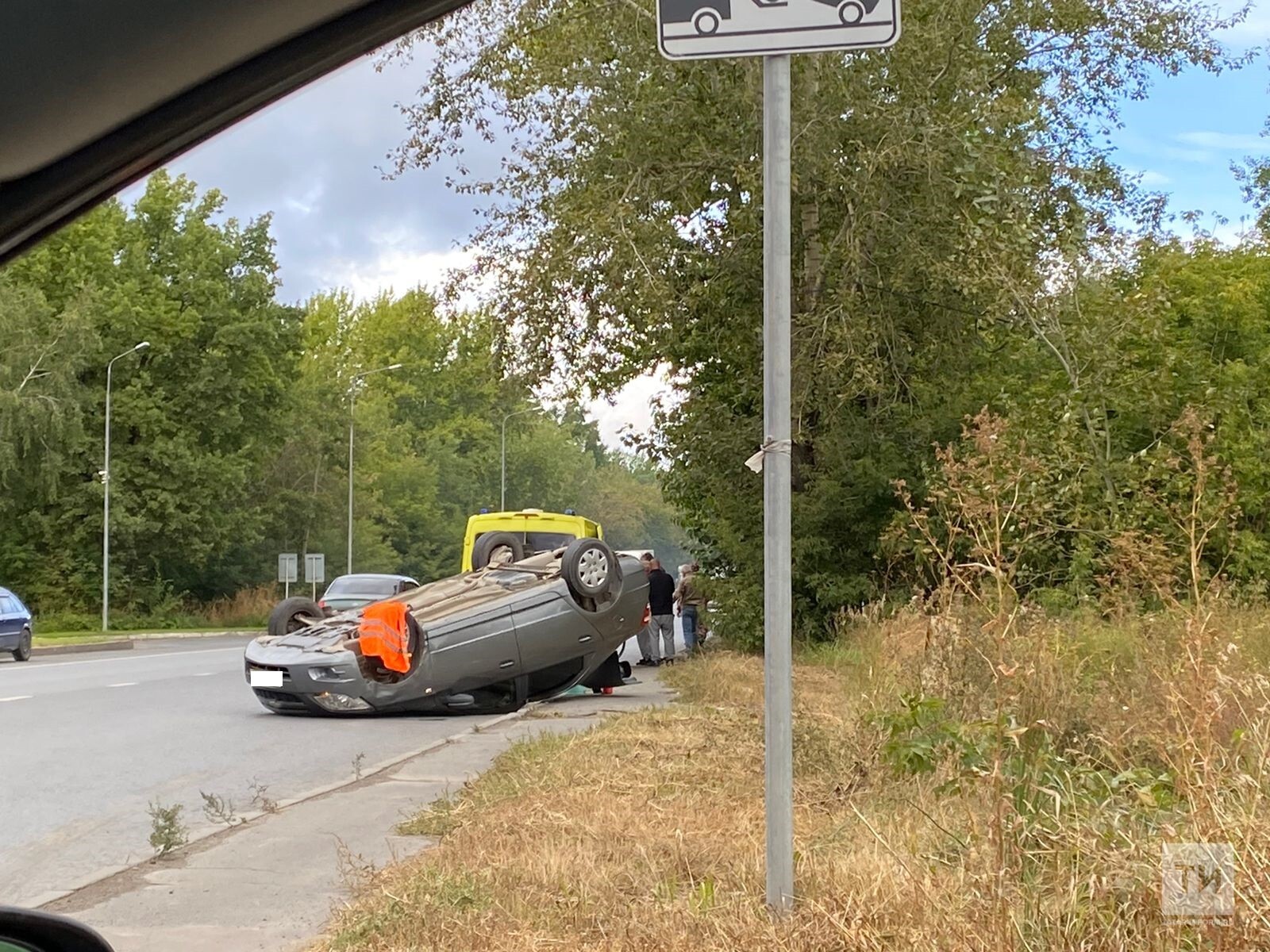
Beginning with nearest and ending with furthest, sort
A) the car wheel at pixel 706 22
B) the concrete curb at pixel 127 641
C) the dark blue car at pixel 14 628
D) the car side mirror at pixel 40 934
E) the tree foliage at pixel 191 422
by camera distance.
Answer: the car side mirror at pixel 40 934 → the car wheel at pixel 706 22 → the dark blue car at pixel 14 628 → the concrete curb at pixel 127 641 → the tree foliage at pixel 191 422

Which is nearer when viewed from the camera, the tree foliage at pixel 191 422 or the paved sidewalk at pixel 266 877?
the paved sidewalk at pixel 266 877

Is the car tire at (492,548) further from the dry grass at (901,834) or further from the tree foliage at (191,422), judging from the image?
the dry grass at (901,834)

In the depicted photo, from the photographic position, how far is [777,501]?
463cm

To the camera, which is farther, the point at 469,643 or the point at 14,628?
the point at 14,628

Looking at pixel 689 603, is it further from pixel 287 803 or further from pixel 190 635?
pixel 190 635

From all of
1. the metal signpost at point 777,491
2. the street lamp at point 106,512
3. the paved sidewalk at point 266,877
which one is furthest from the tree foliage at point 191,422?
the metal signpost at point 777,491

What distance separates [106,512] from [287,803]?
104 ft

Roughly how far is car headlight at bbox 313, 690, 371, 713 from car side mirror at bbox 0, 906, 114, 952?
1299cm

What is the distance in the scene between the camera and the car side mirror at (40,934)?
166 cm

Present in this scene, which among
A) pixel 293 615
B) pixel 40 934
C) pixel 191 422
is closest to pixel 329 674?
pixel 293 615

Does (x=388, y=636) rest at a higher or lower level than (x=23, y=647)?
higher

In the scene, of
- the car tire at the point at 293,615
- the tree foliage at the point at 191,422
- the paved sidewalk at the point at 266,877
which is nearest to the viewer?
the paved sidewalk at the point at 266,877

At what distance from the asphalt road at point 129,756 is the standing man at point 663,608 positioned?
6.58 metres

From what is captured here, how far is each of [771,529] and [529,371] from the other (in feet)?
47.1
